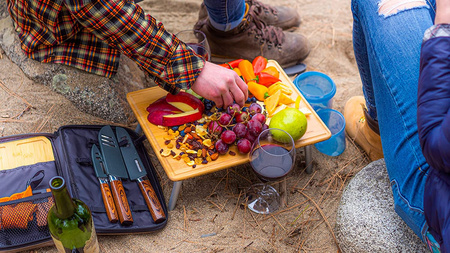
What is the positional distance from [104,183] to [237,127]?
66 centimetres

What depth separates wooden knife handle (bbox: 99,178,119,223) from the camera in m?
1.75

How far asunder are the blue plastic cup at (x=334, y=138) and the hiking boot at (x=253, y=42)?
0.65m

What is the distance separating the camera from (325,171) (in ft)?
7.37

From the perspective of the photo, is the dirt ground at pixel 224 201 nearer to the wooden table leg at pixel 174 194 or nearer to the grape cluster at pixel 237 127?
the wooden table leg at pixel 174 194

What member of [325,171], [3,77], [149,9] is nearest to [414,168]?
[325,171]

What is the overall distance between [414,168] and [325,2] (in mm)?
2516

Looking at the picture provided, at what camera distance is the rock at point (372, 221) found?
1.61 meters

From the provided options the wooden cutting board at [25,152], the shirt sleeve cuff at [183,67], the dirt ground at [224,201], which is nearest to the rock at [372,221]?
the dirt ground at [224,201]

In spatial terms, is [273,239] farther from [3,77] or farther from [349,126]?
[3,77]

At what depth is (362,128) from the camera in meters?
2.28

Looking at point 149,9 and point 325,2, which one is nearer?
point 149,9

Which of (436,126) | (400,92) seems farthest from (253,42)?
(436,126)

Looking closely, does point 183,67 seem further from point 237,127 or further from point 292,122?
point 292,122

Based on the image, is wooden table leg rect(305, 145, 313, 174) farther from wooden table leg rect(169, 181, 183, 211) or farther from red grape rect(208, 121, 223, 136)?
wooden table leg rect(169, 181, 183, 211)
